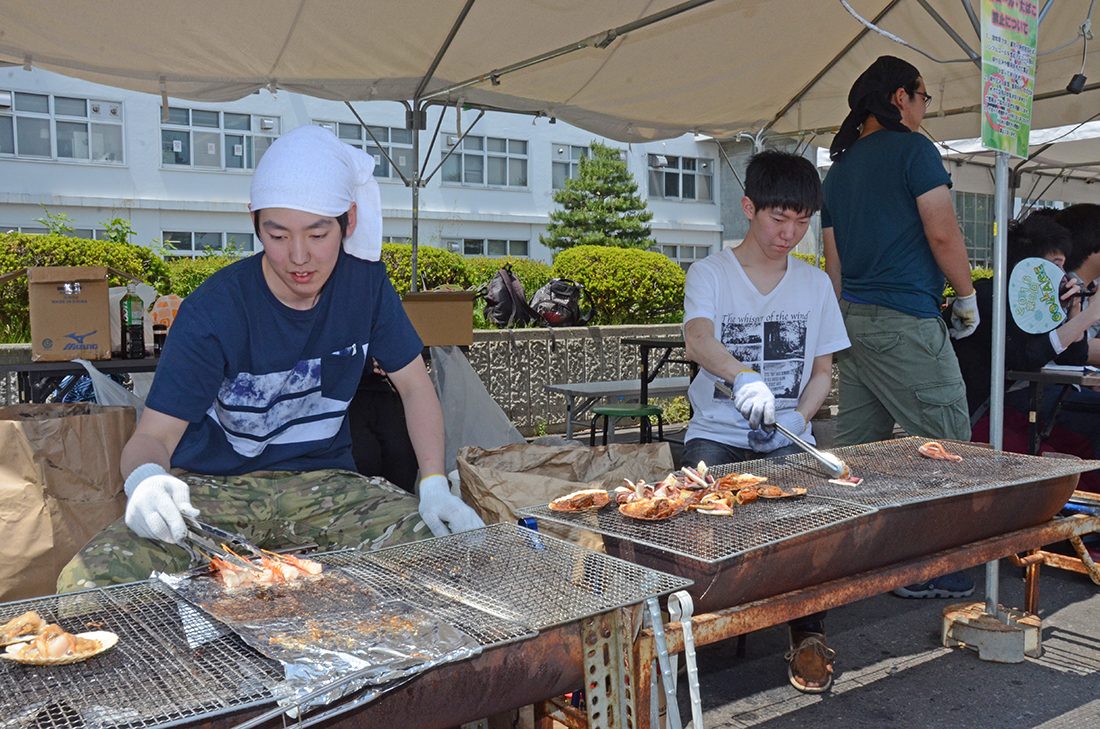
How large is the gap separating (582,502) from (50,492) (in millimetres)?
1859

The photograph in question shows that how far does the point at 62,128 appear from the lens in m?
20.2

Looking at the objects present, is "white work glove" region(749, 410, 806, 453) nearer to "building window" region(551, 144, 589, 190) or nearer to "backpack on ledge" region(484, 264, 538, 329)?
"backpack on ledge" region(484, 264, 538, 329)

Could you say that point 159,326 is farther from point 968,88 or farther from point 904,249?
point 968,88

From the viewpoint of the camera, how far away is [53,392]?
17.7 feet

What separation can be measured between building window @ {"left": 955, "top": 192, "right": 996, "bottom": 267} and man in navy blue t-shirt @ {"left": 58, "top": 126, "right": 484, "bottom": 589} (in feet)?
70.0

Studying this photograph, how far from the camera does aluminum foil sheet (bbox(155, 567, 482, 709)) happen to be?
132 centimetres

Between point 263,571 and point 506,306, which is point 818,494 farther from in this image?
point 506,306

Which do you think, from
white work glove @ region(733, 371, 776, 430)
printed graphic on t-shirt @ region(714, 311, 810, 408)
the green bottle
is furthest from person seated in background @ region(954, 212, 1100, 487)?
the green bottle

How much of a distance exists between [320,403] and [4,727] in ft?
4.76

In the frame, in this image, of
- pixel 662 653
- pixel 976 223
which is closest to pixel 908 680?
pixel 662 653

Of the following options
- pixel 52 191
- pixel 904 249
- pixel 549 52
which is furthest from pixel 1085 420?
pixel 52 191

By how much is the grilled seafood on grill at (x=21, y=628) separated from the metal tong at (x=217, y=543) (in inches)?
15.5

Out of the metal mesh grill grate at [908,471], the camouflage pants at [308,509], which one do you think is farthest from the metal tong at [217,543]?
the metal mesh grill grate at [908,471]

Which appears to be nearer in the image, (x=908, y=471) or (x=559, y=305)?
(x=908, y=471)
